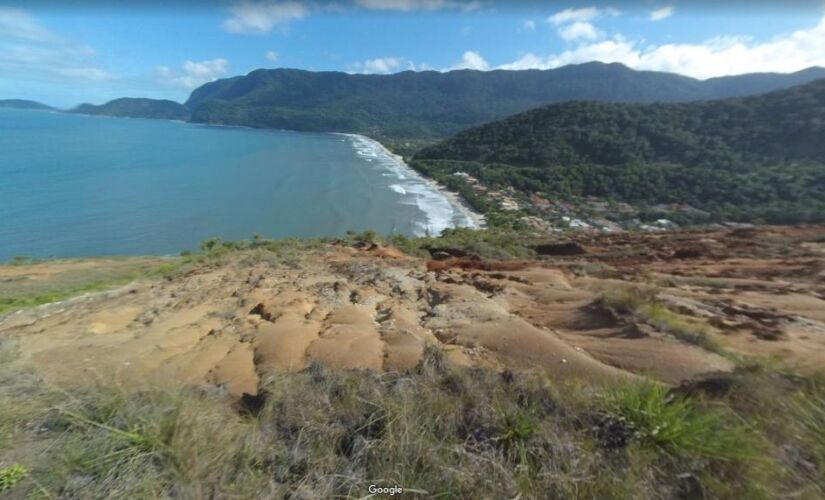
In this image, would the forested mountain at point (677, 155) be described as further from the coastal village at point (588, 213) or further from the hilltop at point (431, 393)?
the hilltop at point (431, 393)

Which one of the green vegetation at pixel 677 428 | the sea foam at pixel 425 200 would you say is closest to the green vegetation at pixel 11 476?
the green vegetation at pixel 677 428

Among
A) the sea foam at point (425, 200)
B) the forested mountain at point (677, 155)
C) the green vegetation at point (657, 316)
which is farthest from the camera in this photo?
the sea foam at point (425, 200)

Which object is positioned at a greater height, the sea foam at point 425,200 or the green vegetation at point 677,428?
the green vegetation at point 677,428

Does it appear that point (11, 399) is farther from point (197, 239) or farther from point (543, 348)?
point (197, 239)

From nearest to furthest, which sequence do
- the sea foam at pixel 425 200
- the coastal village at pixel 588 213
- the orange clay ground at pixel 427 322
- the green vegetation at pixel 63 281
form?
the orange clay ground at pixel 427 322 → the green vegetation at pixel 63 281 → the coastal village at pixel 588 213 → the sea foam at pixel 425 200

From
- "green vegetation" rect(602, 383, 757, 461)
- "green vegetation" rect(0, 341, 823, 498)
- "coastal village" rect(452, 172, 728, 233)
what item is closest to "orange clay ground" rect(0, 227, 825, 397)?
"green vegetation" rect(0, 341, 823, 498)

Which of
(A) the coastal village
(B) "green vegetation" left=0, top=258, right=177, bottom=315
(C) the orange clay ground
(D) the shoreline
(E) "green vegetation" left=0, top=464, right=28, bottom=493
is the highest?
(E) "green vegetation" left=0, top=464, right=28, bottom=493

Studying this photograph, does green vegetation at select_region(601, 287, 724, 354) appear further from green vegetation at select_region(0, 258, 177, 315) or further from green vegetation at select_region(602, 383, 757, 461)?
green vegetation at select_region(0, 258, 177, 315)
